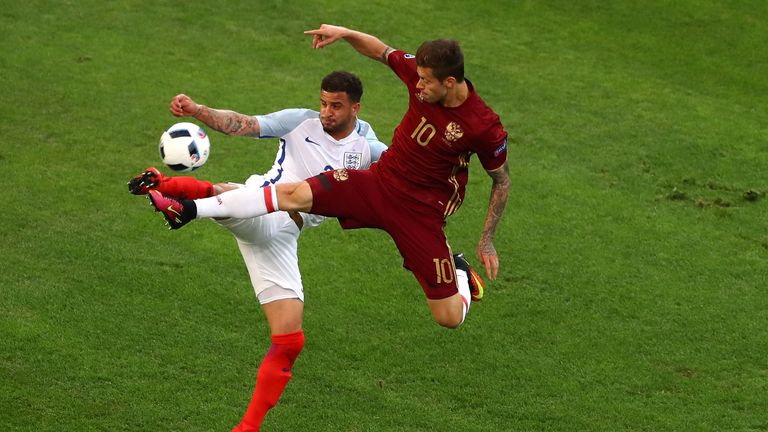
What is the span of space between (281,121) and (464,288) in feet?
6.96

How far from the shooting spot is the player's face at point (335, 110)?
32.6ft

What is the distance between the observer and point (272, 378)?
31.3ft

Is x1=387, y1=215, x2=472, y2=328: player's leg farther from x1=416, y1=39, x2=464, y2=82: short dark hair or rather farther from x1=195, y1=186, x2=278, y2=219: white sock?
x1=416, y1=39, x2=464, y2=82: short dark hair

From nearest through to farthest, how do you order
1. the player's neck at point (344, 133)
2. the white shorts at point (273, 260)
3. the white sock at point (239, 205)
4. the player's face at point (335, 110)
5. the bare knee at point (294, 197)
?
the white sock at point (239, 205), the bare knee at point (294, 197), the white shorts at point (273, 260), the player's face at point (335, 110), the player's neck at point (344, 133)

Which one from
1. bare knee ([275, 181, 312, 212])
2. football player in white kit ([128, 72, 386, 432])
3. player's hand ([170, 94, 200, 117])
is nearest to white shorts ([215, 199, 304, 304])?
football player in white kit ([128, 72, 386, 432])

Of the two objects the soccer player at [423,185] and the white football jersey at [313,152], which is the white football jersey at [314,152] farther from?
the soccer player at [423,185]

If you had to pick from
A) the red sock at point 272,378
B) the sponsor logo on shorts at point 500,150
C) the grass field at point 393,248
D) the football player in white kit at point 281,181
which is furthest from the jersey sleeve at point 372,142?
the grass field at point 393,248

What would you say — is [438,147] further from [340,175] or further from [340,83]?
[340,83]

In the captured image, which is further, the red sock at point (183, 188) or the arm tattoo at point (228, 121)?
the arm tattoo at point (228, 121)

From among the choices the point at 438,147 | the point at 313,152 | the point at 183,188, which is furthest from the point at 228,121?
the point at 438,147

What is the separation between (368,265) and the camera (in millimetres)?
12688

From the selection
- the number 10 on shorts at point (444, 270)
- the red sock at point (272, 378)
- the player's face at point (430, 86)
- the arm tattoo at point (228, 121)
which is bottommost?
the red sock at point (272, 378)

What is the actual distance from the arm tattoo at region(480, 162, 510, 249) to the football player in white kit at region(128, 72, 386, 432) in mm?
1317

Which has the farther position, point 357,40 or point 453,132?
point 357,40
